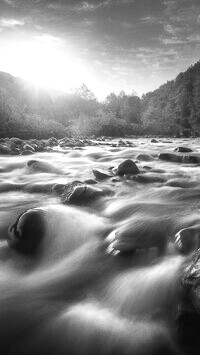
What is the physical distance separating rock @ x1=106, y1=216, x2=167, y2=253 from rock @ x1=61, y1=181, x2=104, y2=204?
0.91 metres

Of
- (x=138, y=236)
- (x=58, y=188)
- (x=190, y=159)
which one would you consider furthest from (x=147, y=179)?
(x=138, y=236)

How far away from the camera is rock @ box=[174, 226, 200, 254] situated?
7.09 feet

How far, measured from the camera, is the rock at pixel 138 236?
7.72ft

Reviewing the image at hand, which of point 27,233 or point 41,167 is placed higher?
point 41,167

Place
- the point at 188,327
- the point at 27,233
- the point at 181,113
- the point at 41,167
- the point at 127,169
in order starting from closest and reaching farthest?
the point at 188,327
the point at 27,233
the point at 127,169
the point at 41,167
the point at 181,113

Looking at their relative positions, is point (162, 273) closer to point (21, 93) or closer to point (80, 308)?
point (80, 308)

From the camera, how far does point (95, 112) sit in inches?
2344

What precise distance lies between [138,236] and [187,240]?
45 cm

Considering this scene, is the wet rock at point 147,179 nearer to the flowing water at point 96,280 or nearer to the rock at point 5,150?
the flowing water at point 96,280

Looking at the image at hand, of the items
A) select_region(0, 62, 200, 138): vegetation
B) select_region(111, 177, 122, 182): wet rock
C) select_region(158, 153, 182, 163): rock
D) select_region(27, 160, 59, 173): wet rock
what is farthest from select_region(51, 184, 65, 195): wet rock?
select_region(0, 62, 200, 138): vegetation

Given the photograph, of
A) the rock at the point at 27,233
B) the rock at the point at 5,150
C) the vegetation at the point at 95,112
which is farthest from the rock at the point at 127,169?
the vegetation at the point at 95,112

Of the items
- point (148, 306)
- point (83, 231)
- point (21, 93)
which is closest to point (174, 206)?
point (83, 231)

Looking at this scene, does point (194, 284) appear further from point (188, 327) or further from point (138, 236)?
point (138, 236)

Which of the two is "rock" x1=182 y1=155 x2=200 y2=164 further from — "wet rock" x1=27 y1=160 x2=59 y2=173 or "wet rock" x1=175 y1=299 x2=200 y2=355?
"wet rock" x1=175 y1=299 x2=200 y2=355
